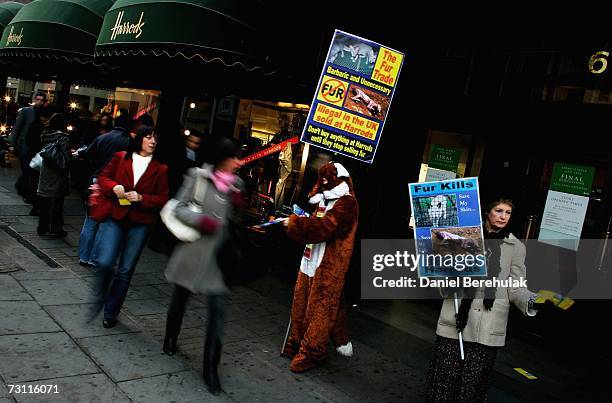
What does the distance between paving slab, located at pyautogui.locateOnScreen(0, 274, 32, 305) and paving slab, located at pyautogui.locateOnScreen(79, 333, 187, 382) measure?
1193 mm

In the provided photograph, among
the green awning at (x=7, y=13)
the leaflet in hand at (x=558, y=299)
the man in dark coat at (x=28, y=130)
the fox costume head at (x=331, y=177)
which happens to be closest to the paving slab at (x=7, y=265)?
the man in dark coat at (x=28, y=130)

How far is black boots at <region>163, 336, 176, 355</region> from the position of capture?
418cm

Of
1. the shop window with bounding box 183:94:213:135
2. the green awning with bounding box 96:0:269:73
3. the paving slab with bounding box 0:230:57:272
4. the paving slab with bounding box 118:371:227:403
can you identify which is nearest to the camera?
the paving slab with bounding box 118:371:227:403

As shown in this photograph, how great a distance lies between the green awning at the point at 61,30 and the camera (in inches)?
401

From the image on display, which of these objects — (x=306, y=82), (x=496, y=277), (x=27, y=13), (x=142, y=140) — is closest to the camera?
(x=496, y=277)

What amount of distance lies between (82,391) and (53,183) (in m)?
4.67

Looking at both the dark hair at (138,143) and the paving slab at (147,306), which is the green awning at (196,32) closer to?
the dark hair at (138,143)

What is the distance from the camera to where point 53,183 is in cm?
720

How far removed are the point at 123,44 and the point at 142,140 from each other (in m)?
3.67

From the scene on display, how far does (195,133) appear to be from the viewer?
8477 mm

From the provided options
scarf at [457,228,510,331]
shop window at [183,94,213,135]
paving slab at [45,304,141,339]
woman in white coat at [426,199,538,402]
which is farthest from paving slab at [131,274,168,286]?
shop window at [183,94,213,135]

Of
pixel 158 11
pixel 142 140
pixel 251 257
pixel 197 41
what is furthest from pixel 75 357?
pixel 158 11

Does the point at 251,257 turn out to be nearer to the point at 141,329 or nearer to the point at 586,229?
the point at 141,329

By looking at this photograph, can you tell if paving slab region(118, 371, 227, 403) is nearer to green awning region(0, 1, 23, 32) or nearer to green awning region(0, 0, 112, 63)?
green awning region(0, 0, 112, 63)
